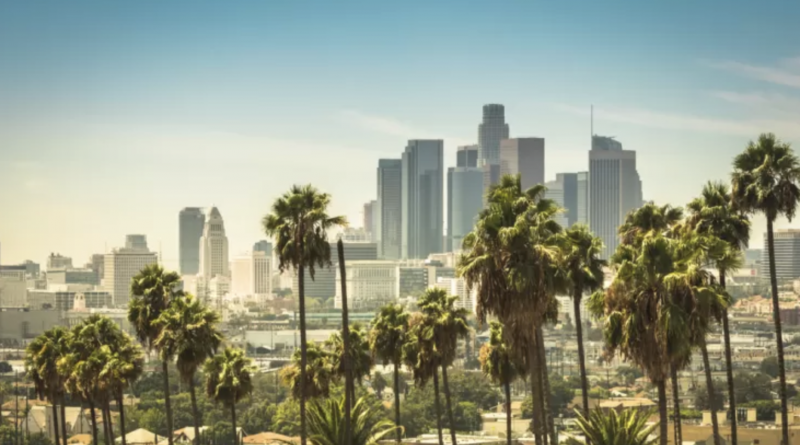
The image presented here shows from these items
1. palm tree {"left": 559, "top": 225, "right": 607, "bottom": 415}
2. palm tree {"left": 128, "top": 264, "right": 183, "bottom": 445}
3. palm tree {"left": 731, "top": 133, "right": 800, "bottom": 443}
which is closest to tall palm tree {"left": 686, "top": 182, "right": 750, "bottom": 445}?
palm tree {"left": 731, "top": 133, "right": 800, "bottom": 443}

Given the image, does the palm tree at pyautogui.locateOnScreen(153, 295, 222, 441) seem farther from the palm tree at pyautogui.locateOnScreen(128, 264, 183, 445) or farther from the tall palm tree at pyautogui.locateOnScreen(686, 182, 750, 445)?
the tall palm tree at pyautogui.locateOnScreen(686, 182, 750, 445)

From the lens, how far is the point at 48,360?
45.2 m

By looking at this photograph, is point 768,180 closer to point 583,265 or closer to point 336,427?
point 583,265

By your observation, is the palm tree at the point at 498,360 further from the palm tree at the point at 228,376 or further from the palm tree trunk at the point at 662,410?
the palm tree trunk at the point at 662,410

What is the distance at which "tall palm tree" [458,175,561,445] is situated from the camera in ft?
85.8

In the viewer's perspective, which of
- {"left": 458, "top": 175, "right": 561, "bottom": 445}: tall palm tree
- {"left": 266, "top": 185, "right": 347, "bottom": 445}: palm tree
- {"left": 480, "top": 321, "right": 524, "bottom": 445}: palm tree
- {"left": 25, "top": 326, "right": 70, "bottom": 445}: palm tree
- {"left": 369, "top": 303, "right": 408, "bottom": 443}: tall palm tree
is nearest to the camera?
{"left": 458, "top": 175, "right": 561, "bottom": 445}: tall palm tree

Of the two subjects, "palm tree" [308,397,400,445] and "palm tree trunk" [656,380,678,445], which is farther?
"palm tree" [308,397,400,445]

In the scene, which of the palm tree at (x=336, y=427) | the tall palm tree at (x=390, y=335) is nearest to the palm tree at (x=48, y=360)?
the tall palm tree at (x=390, y=335)

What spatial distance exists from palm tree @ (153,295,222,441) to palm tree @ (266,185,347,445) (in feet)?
21.3

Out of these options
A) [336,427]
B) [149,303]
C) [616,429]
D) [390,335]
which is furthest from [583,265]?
[149,303]

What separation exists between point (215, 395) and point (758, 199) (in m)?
19.5

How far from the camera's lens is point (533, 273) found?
85.4 feet

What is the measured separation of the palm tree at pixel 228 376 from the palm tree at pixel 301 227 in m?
8.86

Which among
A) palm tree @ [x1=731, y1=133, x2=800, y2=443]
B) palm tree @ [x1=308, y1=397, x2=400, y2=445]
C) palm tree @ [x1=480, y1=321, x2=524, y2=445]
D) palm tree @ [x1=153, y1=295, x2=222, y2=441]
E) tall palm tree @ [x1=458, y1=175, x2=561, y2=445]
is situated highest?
palm tree @ [x1=731, y1=133, x2=800, y2=443]
